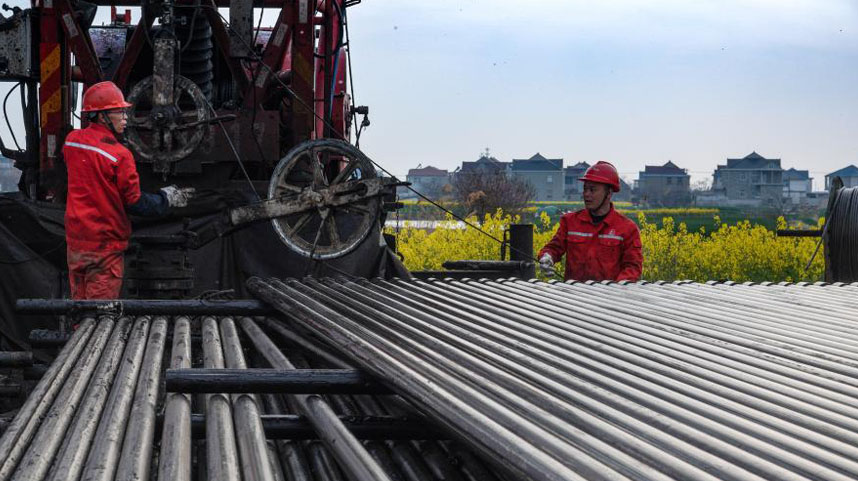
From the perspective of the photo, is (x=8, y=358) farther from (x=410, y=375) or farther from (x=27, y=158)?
(x=27, y=158)

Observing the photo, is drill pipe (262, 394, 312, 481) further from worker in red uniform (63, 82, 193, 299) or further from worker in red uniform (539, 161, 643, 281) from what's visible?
worker in red uniform (539, 161, 643, 281)

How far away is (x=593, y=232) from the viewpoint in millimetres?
8227

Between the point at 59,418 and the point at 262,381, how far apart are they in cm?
48

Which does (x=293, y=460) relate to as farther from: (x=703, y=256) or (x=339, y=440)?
(x=703, y=256)

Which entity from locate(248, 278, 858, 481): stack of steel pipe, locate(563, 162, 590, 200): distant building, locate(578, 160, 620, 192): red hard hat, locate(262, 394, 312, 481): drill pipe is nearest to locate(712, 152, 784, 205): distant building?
locate(563, 162, 590, 200): distant building

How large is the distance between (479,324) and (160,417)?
4.93 feet

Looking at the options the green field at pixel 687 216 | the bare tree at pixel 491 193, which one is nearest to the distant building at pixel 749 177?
the green field at pixel 687 216

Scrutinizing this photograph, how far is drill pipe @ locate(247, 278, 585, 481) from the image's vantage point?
2.19 m

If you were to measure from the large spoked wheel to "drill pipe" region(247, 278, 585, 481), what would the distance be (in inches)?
154

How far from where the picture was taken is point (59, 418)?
2.64m

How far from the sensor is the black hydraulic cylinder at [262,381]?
2.76 m

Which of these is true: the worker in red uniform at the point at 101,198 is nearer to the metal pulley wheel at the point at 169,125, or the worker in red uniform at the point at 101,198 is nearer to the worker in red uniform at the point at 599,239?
the metal pulley wheel at the point at 169,125

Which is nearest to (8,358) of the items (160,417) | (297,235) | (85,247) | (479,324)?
(160,417)

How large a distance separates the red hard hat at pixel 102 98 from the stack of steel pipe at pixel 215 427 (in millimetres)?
4046
